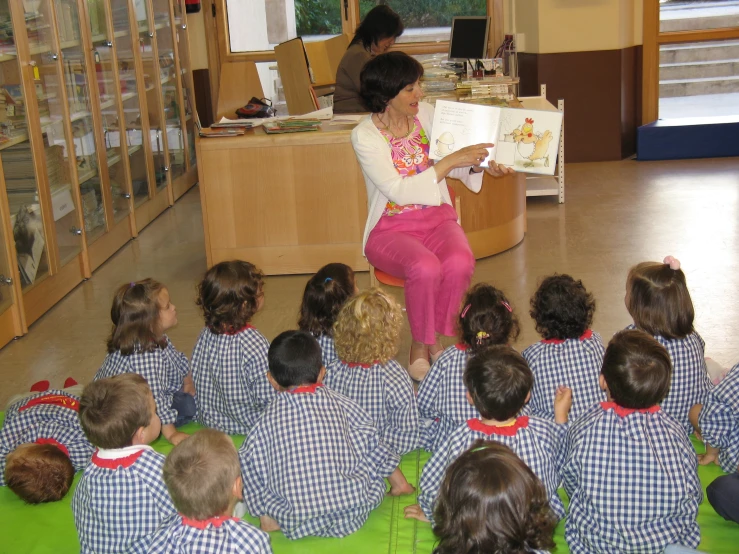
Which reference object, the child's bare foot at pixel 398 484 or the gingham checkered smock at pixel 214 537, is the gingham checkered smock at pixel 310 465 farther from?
the gingham checkered smock at pixel 214 537

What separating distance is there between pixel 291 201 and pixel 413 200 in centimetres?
147

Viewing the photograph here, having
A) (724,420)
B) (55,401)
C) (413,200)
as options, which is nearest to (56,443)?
(55,401)

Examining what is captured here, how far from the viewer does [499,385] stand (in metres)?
2.13

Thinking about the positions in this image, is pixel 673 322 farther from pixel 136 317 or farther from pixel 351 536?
pixel 136 317

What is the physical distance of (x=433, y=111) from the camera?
12.2 feet

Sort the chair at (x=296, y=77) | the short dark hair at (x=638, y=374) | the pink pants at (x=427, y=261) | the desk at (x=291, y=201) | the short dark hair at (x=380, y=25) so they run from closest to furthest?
the short dark hair at (x=638, y=374), the pink pants at (x=427, y=261), the desk at (x=291, y=201), the short dark hair at (x=380, y=25), the chair at (x=296, y=77)

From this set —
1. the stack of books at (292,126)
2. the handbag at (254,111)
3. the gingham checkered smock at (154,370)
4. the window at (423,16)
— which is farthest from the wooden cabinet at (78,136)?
the window at (423,16)

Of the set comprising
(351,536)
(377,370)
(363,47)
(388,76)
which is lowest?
(351,536)

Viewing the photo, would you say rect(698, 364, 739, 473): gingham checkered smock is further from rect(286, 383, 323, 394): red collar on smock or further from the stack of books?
the stack of books

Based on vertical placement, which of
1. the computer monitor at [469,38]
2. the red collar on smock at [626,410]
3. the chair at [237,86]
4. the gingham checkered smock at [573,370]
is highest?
the computer monitor at [469,38]

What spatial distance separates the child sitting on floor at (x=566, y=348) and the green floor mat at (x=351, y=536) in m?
0.42

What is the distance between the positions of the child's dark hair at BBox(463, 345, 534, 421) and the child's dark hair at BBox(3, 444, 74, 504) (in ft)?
4.38

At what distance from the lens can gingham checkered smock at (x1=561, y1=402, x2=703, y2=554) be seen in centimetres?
213

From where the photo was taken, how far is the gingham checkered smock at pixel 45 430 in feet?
9.24
